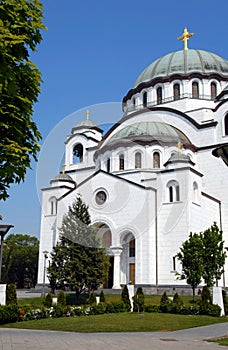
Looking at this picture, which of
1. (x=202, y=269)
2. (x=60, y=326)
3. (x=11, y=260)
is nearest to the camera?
(x=60, y=326)

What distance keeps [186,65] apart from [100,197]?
17.3m

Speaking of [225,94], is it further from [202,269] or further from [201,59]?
[202,269]

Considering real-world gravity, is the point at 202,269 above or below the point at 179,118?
below

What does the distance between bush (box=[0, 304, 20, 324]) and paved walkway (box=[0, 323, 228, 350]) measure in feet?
11.4

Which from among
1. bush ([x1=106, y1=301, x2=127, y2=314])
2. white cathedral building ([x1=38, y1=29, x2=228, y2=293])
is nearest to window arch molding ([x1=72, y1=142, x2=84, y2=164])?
white cathedral building ([x1=38, y1=29, x2=228, y2=293])

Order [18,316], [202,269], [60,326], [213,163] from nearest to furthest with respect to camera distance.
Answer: [60,326] → [18,316] → [202,269] → [213,163]

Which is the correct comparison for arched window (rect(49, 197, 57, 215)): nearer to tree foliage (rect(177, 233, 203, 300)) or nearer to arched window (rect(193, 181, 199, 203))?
arched window (rect(193, 181, 199, 203))

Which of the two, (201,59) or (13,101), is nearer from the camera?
(13,101)

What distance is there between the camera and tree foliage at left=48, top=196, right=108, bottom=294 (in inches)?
960

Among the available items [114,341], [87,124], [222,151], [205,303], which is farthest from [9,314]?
[87,124]

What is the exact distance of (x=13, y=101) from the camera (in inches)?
304

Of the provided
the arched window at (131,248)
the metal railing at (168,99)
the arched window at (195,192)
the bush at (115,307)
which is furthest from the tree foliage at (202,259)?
the metal railing at (168,99)

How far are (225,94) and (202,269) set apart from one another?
1921 cm

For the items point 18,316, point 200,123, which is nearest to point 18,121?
point 18,316
